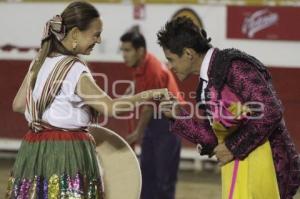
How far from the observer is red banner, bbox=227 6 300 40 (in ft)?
23.1

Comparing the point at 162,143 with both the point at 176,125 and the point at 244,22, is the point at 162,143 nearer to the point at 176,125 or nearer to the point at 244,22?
the point at 176,125

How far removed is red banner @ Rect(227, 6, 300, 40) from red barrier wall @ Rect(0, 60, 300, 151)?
0.49 meters

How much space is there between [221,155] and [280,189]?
0.23 m

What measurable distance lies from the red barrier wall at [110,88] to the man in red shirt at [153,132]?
2.19 metres

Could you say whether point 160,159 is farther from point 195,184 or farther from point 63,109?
point 63,109

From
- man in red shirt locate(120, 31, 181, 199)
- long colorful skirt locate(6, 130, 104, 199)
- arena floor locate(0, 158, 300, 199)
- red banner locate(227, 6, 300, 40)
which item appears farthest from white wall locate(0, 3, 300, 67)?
long colorful skirt locate(6, 130, 104, 199)

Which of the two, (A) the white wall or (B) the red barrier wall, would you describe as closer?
(B) the red barrier wall

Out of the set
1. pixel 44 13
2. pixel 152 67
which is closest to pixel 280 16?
pixel 44 13

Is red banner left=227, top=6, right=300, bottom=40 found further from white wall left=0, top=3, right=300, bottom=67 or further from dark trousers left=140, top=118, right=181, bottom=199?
dark trousers left=140, top=118, right=181, bottom=199

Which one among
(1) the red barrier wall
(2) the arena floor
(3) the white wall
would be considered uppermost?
(3) the white wall

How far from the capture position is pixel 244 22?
A: 7176mm

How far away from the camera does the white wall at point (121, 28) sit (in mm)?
7145

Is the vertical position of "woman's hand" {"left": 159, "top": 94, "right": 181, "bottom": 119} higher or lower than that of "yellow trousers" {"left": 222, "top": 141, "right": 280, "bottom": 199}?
higher

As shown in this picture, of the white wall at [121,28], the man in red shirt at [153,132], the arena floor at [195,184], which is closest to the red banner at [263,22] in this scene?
the white wall at [121,28]
